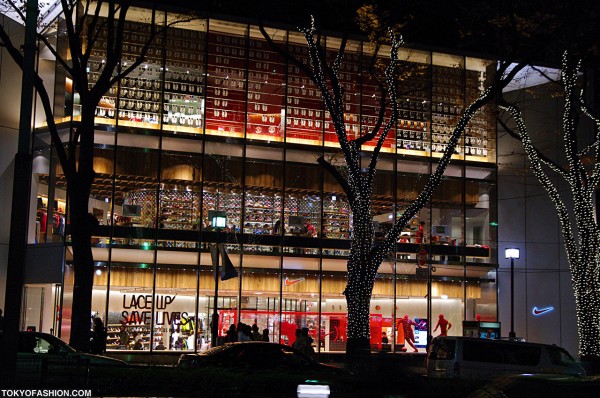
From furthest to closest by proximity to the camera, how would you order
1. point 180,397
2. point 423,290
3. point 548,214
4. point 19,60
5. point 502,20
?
1. point 548,214
2. point 423,290
3. point 502,20
4. point 19,60
5. point 180,397

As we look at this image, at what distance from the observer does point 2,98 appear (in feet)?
94.8

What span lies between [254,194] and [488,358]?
12084mm

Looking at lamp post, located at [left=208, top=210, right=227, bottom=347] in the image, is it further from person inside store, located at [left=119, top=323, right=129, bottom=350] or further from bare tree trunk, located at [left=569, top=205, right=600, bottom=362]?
bare tree trunk, located at [left=569, top=205, right=600, bottom=362]

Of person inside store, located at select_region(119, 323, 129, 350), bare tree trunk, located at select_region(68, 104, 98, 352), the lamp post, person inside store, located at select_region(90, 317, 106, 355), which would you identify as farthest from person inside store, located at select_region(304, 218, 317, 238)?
bare tree trunk, located at select_region(68, 104, 98, 352)

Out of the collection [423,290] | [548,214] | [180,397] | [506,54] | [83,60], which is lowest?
[180,397]

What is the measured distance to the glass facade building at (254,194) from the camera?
92.5ft

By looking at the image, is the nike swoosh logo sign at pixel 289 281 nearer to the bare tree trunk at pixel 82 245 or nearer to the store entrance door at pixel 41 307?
the store entrance door at pixel 41 307

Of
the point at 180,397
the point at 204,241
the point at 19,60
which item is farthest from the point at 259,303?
the point at 180,397

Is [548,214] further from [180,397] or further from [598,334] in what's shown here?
[180,397]

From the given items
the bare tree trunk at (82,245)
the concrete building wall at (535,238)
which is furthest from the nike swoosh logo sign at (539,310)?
the bare tree trunk at (82,245)

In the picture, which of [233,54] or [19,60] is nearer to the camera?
[19,60]

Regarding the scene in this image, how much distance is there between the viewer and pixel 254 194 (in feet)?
97.9

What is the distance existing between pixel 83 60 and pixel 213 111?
372 inches

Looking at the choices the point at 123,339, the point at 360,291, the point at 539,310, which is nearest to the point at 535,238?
the point at 539,310
